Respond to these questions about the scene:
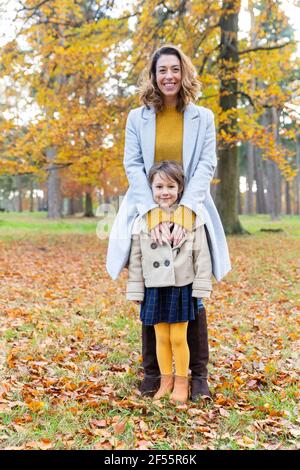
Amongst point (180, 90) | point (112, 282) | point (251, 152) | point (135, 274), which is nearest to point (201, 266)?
point (135, 274)

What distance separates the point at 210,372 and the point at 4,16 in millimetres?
10394

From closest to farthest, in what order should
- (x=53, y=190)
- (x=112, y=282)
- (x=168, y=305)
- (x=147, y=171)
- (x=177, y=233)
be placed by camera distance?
1. (x=177, y=233)
2. (x=168, y=305)
3. (x=147, y=171)
4. (x=112, y=282)
5. (x=53, y=190)

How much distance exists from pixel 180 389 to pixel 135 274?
840mm

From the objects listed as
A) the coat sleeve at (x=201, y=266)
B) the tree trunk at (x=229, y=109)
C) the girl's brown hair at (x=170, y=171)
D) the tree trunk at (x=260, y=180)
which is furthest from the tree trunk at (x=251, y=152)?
the coat sleeve at (x=201, y=266)

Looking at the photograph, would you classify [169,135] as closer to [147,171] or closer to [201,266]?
[147,171]

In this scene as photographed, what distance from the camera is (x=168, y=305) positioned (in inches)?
139

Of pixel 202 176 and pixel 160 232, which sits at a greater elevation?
pixel 202 176

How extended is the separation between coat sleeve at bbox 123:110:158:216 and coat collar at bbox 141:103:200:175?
6cm

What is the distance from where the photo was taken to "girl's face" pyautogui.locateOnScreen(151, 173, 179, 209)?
3.47 m

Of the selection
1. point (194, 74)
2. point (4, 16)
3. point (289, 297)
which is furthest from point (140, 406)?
point (4, 16)

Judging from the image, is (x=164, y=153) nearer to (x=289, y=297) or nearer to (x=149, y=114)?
(x=149, y=114)

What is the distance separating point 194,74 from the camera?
369 centimetres

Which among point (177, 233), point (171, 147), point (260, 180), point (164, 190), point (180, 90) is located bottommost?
point (177, 233)

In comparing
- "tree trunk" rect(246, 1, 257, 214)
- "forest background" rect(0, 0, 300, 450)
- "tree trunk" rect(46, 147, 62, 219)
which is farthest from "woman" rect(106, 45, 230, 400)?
"tree trunk" rect(46, 147, 62, 219)
